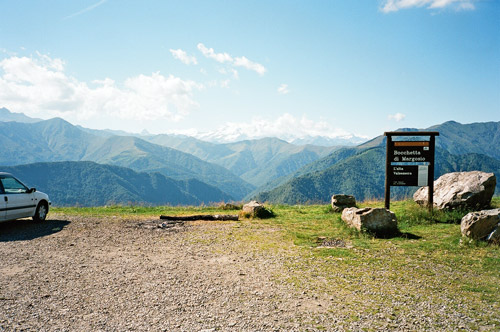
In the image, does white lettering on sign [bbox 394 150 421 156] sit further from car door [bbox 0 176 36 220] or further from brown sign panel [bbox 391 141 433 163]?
car door [bbox 0 176 36 220]

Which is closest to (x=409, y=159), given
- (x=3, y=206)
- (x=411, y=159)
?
(x=411, y=159)

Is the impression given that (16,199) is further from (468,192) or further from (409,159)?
(468,192)

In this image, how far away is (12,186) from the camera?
1321 centimetres

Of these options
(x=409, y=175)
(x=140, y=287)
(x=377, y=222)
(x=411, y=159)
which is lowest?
(x=140, y=287)

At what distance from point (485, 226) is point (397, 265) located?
12.5 ft

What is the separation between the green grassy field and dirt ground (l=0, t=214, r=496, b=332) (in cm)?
35

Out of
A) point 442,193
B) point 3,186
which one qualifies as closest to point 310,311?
point 442,193

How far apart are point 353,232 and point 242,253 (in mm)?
4509

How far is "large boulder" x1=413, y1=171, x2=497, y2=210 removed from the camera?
13.3 metres

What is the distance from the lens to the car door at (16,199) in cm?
1235

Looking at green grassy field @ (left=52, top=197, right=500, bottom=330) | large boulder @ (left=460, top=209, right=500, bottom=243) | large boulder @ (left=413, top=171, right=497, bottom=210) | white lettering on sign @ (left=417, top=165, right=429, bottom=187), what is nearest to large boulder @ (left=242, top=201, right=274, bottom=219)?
green grassy field @ (left=52, top=197, right=500, bottom=330)

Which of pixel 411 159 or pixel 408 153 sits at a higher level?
pixel 408 153

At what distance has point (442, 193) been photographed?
14.4 meters

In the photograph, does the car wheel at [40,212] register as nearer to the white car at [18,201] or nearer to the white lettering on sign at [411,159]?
the white car at [18,201]
